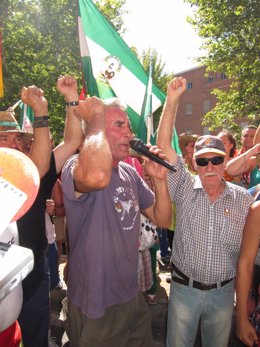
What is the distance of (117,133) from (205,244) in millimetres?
1005

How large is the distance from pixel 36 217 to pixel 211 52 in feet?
41.2

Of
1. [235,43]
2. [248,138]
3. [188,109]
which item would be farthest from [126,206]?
[188,109]

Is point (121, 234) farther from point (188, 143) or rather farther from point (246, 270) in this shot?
point (188, 143)

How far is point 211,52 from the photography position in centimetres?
1280

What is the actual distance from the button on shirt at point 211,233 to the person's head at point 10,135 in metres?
1.41

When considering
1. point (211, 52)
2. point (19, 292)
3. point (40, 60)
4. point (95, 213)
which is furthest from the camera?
point (40, 60)

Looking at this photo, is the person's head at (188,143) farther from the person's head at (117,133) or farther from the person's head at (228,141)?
the person's head at (117,133)

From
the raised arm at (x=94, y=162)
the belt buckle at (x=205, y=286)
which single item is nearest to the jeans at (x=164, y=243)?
the belt buckle at (x=205, y=286)

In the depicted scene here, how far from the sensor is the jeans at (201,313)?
2.28 meters

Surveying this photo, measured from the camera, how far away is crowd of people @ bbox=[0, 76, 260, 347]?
5.95ft

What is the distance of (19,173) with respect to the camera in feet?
2.62

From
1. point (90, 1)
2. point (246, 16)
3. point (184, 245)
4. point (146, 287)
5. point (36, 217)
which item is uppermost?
point (246, 16)

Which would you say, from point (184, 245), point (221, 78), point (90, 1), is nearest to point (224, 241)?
point (184, 245)

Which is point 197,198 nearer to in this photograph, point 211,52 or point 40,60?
point 211,52
